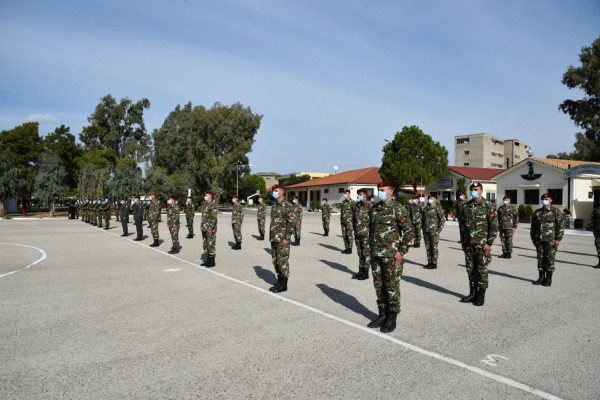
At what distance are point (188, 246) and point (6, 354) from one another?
35.1 ft

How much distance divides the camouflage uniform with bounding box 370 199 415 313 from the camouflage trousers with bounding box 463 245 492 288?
1.99 metres

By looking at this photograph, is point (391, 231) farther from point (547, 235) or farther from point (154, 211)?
point (154, 211)

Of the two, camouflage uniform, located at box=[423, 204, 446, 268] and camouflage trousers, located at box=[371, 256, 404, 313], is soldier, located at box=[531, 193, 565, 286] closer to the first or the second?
camouflage uniform, located at box=[423, 204, 446, 268]

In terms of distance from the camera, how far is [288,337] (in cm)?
511

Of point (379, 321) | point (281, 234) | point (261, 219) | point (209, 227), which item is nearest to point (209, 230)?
point (209, 227)

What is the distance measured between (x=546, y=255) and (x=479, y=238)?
2.66 m

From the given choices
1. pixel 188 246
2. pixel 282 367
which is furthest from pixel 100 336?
pixel 188 246

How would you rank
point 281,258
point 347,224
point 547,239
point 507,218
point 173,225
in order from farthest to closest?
point 173,225
point 347,224
point 507,218
point 547,239
point 281,258

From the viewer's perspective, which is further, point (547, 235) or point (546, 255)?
point (547, 235)

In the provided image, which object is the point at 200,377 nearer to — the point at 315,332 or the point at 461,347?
the point at 315,332

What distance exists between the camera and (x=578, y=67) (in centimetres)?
3984

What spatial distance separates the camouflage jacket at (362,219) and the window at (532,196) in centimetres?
2889

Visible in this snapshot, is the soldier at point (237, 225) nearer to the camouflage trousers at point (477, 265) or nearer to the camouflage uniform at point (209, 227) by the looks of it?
the camouflage uniform at point (209, 227)

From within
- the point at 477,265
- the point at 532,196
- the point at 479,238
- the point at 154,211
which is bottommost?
the point at 477,265
